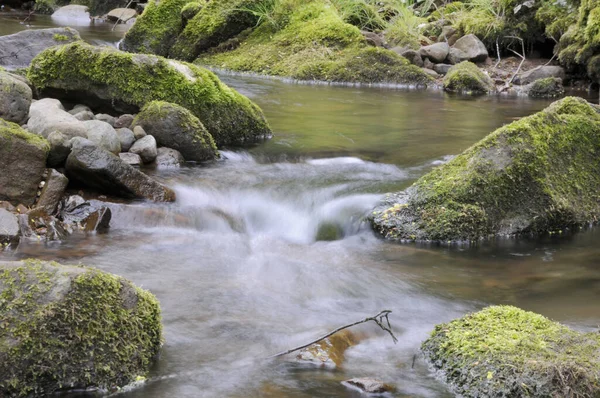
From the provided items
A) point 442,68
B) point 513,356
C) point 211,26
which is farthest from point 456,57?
point 513,356

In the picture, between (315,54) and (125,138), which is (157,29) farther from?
(125,138)

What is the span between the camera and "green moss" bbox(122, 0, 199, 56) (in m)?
15.9

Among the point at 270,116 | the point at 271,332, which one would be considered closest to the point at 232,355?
the point at 271,332

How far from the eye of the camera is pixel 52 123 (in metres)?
6.36

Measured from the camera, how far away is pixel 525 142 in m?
6.07

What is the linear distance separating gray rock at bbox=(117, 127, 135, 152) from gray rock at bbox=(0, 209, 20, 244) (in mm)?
1911

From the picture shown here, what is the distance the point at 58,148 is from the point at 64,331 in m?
3.28

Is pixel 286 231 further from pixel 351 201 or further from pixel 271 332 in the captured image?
pixel 271 332

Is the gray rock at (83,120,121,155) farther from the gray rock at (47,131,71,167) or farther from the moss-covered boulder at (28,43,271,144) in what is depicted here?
the moss-covered boulder at (28,43,271,144)

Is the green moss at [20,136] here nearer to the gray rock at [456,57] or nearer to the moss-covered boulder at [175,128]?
the moss-covered boulder at [175,128]

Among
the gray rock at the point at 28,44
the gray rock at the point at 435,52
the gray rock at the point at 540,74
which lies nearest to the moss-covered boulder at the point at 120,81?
the gray rock at the point at 28,44

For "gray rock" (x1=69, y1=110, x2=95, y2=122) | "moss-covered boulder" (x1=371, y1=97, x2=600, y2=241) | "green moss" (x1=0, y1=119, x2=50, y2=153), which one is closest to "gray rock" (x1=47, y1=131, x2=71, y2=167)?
"green moss" (x1=0, y1=119, x2=50, y2=153)

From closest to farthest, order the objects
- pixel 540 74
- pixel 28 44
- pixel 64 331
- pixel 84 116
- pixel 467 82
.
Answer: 1. pixel 64 331
2. pixel 84 116
3. pixel 28 44
4. pixel 467 82
5. pixel 540 74

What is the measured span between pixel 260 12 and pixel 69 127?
34.2 feet
